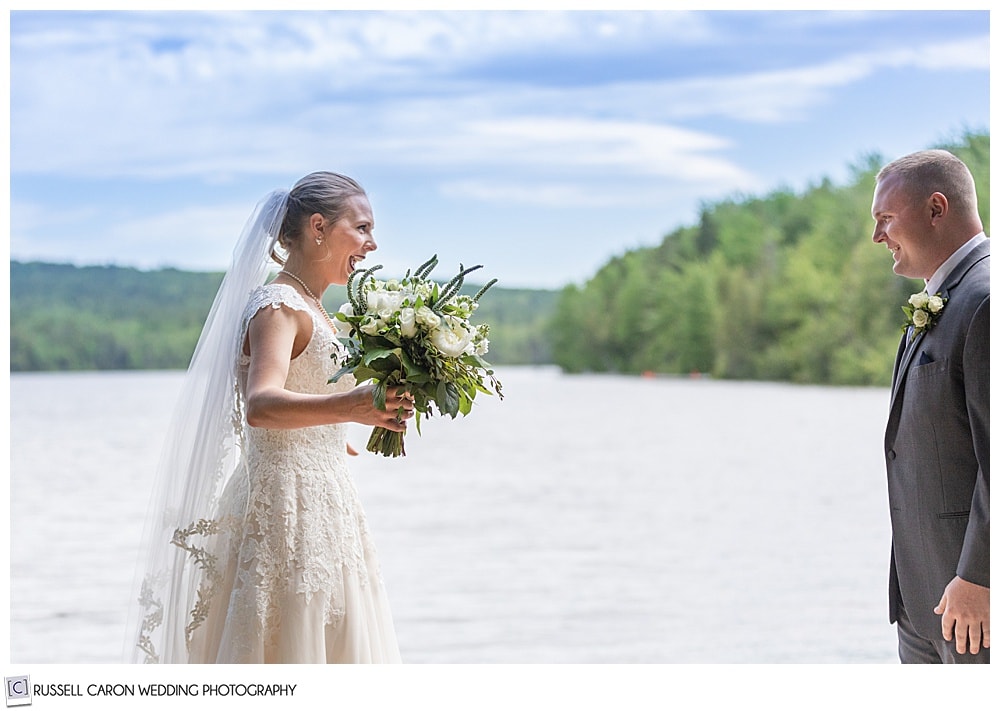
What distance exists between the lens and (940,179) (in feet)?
7.77

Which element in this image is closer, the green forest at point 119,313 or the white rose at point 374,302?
the white rose at point 374,302

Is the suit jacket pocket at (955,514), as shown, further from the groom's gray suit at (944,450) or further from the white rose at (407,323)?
the white rose at (407,323)

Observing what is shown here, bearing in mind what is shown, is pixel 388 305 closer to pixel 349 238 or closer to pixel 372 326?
pixel 372 326

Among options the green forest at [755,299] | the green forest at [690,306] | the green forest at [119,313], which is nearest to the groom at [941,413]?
the green forest at [690,306]

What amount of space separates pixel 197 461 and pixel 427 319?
2.09ft

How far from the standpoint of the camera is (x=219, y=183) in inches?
1356

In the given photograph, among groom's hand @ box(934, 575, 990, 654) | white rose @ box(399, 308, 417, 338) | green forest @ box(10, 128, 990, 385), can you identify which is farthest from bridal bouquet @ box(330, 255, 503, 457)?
green forest @ box(10, 128, 990, 385)

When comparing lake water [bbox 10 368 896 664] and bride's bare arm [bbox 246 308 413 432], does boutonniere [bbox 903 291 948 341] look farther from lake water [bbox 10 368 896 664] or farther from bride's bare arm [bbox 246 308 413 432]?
lake water [bbox 10 368 896 664]

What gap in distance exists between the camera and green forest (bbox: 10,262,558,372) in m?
25.5

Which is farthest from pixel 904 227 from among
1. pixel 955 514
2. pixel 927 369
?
pixel 955 514

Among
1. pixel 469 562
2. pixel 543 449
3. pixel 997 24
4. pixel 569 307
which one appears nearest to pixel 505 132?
pixel 569 307

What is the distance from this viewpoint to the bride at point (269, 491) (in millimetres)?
2420

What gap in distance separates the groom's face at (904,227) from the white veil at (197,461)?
4.10 feet

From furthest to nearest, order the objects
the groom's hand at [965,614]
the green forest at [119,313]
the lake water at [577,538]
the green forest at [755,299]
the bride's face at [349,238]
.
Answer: the green forest at [755,299]
the green forest at [119,313]
the lake water at [577,538]
the bride's face at [349,238]
the groom's hand at [965,614]
